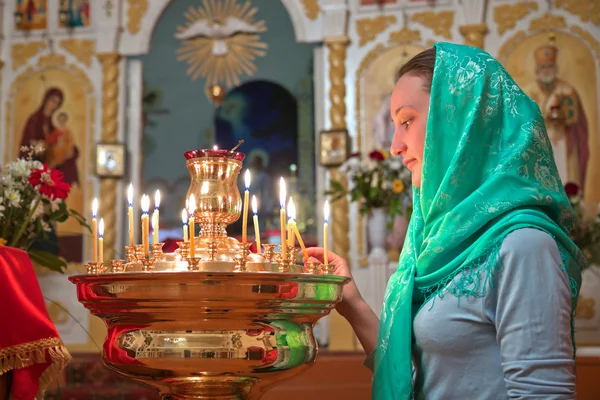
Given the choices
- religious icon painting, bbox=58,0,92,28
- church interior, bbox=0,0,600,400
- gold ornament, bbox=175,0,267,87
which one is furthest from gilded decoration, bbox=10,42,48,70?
gold ornament, bbox=175,0,267,87

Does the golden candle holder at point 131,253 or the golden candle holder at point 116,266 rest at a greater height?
the golden candle holder at point 131,253

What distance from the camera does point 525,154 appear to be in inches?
55.5

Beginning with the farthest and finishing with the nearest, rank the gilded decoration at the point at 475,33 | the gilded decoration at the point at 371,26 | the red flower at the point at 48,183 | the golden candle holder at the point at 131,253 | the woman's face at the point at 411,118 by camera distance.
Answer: the gilded decoration at the point at 371,26
the gilded decoration at the point at 475,33
the red flower at the point at 48,183
the woman's face at the point at 411,118
the golden candle holder at the point at 131,253

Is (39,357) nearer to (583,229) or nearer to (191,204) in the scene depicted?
(191,204)

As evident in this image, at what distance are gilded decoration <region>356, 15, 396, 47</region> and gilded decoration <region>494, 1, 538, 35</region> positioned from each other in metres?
0.98

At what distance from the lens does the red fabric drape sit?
192 cm

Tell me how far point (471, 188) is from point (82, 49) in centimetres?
686

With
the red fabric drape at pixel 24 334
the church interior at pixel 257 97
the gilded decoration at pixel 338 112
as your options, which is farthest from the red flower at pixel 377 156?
the red fabric drape at pixel 24 334

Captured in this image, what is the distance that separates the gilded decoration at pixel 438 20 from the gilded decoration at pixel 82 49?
3.31 m

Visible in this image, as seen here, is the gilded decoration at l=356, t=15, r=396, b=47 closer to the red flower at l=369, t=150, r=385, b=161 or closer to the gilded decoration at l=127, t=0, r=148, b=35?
the red flower at l=369, t=150, r=385, b=161

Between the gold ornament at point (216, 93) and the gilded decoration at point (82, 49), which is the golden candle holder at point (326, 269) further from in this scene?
the gilded decoration at point (82, 49)

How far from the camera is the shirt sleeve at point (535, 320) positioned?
125 cm

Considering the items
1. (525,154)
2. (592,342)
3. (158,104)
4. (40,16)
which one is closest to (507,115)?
(525,154)

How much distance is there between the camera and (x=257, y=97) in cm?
763
